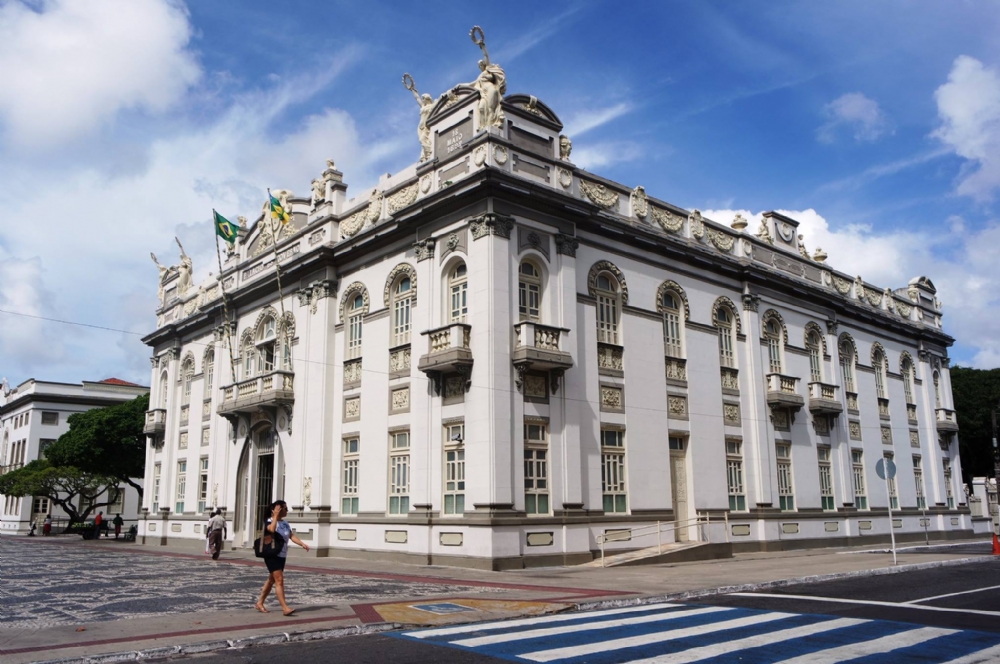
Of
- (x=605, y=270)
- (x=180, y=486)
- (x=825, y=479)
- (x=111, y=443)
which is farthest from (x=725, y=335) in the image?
(x=111, y=443)

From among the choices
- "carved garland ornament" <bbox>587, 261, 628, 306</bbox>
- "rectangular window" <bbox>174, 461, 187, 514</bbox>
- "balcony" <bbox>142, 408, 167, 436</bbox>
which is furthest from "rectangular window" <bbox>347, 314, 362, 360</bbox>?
"balcony" <bbox>142, 408, 167, 436</bbox>

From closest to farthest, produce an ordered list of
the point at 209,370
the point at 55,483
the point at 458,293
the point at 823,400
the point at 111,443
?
the point at 458,293
the point at 823,400
the point at 209,370
the point at 111,443
the point at 55,483

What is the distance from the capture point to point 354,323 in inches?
1110

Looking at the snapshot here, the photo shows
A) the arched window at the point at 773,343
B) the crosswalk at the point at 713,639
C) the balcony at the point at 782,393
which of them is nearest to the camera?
the crosswalk at the point at 713,639

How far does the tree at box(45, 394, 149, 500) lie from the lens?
49781 mm

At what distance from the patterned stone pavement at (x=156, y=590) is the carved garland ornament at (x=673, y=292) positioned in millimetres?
13902

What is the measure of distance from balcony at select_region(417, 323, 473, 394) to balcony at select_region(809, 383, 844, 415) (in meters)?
16.4

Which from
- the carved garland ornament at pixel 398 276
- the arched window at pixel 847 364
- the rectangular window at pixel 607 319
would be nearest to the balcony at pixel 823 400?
the arched window at pixel 847 364

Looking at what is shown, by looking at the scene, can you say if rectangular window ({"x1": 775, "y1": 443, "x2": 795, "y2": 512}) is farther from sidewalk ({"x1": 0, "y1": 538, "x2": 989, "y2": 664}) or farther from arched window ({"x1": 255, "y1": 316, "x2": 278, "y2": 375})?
arched window ({"x1": 255, "y1": 316, "x2": 278, "y2": 375})

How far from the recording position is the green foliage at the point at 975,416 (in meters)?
53.2

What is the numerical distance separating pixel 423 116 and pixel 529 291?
23.7 ft

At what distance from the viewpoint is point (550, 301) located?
2361 centimetres

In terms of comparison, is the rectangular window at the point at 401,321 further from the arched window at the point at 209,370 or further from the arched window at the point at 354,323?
the arched window at the point at 209,370

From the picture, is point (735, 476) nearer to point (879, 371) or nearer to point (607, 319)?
point (607, 319)
